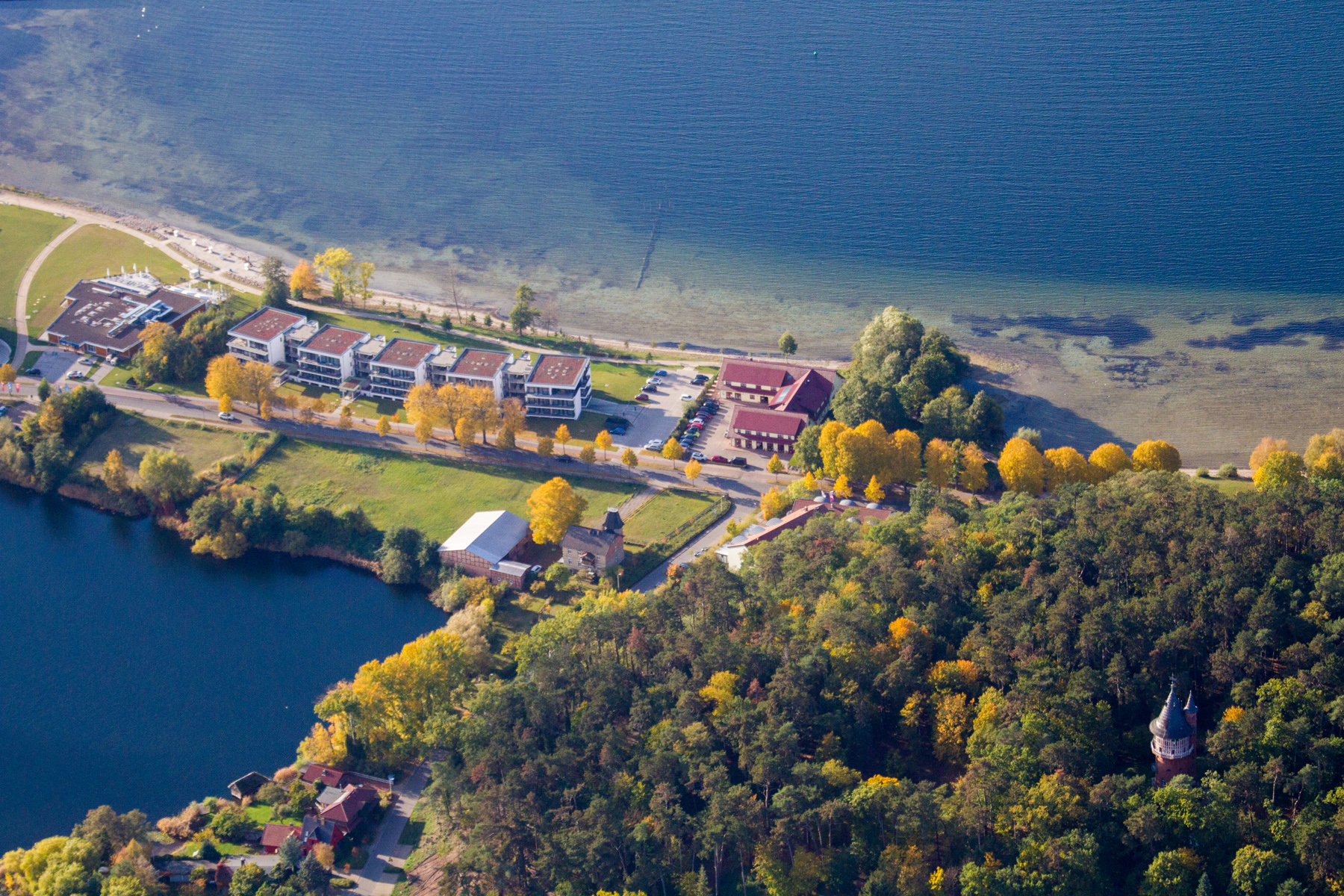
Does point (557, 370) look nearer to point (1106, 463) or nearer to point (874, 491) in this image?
point (874, 491)

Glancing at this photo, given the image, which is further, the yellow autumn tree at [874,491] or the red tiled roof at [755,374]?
the red tiled roof at [755,374]

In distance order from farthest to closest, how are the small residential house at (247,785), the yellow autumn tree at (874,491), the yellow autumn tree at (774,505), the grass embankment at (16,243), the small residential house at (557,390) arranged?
the grass embankment at (16,243)
the small residential house at (557,390)
the yellow autumn tree at (874,491)
the yellow autumn tree at (774,505)
the small residential house at (247,785)

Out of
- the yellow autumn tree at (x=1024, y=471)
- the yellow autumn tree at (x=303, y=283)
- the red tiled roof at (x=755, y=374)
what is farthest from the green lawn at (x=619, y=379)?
the yellow autumn tree at (x=1024, y=471)

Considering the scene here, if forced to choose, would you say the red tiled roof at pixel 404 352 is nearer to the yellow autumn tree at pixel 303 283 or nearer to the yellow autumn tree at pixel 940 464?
the yellow autumn tree at pixel 303 283

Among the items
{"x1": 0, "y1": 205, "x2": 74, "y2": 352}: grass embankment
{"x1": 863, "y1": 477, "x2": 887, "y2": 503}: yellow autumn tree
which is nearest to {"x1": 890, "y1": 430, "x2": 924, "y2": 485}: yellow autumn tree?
{"x1": 863, "y1": 477, "x2": 887, "y2": 503}: yellow autumn tree

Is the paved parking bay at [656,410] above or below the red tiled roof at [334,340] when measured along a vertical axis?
below

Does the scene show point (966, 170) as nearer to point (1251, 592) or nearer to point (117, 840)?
point (1251, 592)
